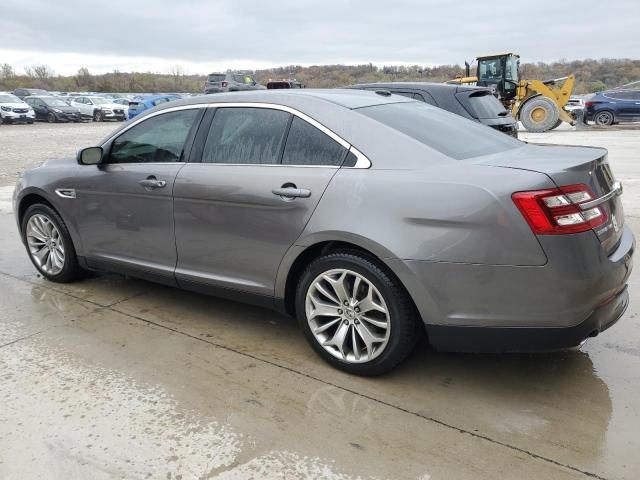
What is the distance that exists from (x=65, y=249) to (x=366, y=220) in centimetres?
293

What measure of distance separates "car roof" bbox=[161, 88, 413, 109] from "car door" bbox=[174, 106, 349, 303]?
3.3 inches

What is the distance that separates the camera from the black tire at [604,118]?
24328mm

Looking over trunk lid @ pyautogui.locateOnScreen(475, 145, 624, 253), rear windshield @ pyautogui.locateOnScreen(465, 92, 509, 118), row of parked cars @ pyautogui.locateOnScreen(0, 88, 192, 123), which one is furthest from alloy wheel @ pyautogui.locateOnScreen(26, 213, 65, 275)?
row of parked cars @ pyautogui.locateOnScreen(0, 88, 192, 123)

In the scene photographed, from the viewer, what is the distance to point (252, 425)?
283cm

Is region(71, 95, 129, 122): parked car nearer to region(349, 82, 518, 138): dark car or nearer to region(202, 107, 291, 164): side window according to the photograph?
region(349, 82, 518, 138): dark car

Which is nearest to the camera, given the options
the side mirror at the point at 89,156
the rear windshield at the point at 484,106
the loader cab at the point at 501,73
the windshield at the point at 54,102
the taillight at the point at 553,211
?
the taillight at the point at 553,211

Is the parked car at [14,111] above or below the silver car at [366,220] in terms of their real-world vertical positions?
below

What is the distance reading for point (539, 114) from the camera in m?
22.0

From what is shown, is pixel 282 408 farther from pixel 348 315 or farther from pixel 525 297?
pixel 525 297

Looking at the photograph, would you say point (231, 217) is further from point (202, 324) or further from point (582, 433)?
point (582, 433)

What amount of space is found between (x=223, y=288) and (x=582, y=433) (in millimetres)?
2195

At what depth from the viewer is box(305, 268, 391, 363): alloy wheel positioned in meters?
3.11

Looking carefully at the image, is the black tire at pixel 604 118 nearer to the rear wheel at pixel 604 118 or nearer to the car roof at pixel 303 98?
the rear wheel at pixel 604 118

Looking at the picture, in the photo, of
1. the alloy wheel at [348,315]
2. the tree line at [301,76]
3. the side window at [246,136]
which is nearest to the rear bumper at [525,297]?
the alloy wheel at [348,315]
